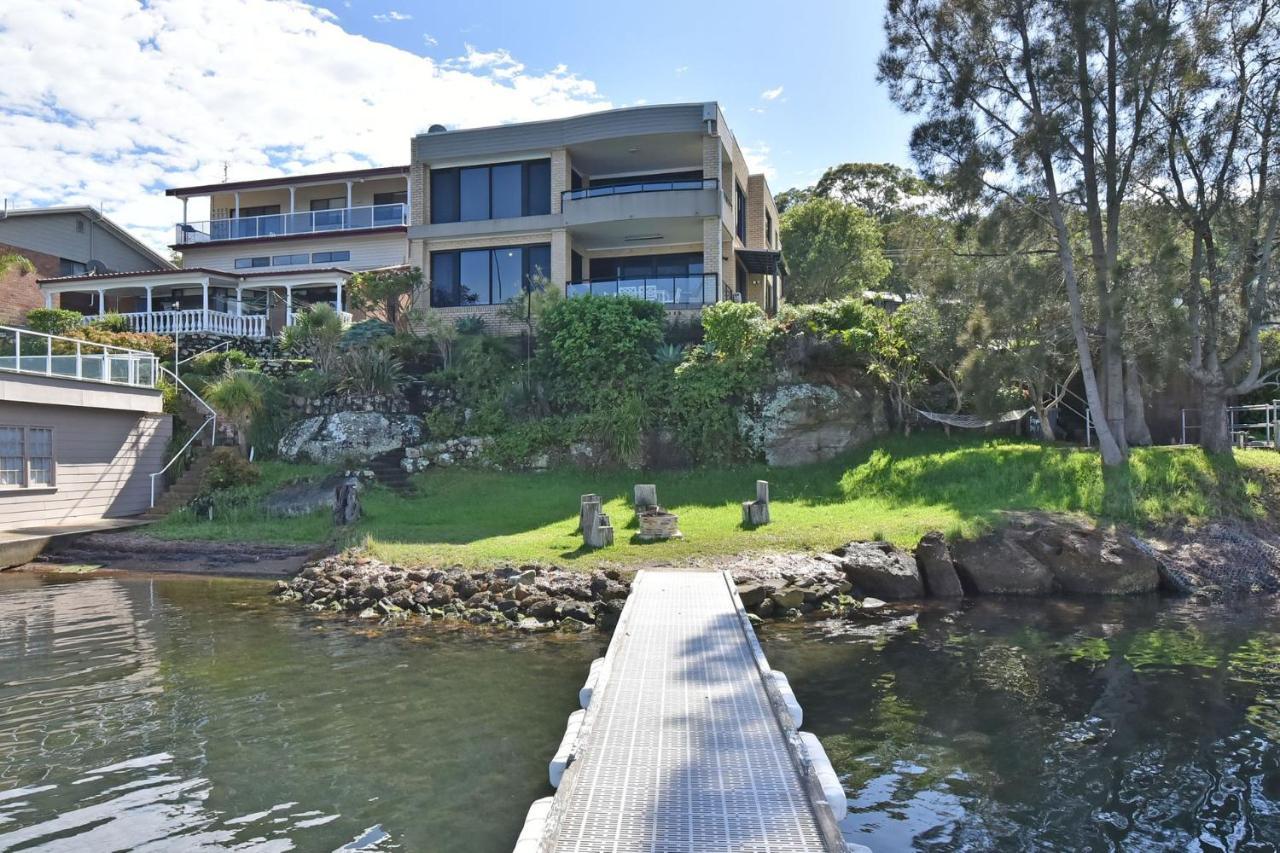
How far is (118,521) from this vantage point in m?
20.9

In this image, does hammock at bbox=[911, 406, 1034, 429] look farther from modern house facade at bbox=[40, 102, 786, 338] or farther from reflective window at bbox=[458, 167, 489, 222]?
reflective window at bbox=[458, 167, 489, 222]

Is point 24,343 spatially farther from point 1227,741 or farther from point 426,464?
point 1227,741

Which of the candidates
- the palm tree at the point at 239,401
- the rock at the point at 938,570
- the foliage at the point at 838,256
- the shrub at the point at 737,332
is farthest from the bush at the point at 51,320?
the foliage at the point at 838,256

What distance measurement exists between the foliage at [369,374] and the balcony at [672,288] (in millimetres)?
5905

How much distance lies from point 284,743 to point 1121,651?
410 inches

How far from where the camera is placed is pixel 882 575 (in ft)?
47.3

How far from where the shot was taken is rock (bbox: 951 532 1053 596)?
15141 millimetres

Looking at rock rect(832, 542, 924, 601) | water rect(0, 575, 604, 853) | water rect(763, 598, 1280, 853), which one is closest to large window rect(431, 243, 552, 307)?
rock rect(832, 542, 924, 601)

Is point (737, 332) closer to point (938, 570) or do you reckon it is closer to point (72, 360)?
point (938, 570)

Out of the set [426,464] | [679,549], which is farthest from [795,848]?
[426,464]

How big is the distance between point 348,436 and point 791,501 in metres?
12.3

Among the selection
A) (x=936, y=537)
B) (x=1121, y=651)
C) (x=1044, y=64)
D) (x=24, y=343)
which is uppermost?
(x=1044, y=64)

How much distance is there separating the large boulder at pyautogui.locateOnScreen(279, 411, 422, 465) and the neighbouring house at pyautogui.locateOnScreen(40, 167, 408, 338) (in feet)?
28.3

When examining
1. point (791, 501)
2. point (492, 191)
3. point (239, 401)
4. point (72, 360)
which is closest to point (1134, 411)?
point (791, 501)
